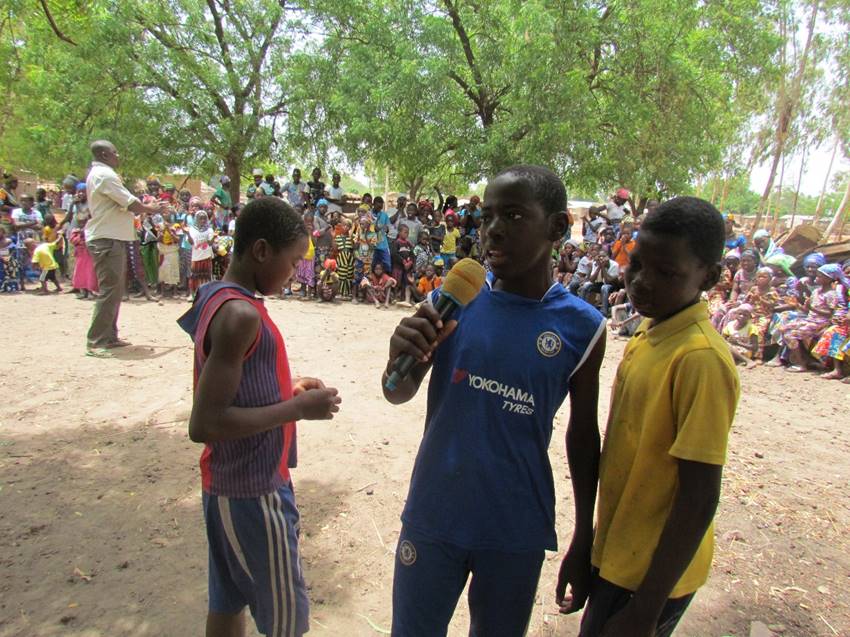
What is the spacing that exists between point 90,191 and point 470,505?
20.3 ft

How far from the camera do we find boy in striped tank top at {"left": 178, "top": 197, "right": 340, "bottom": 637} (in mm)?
1693

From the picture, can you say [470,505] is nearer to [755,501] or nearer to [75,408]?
[755,501]

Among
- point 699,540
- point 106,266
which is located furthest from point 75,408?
point 699,540

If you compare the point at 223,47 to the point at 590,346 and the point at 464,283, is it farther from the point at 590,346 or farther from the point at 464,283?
the point at 590,346

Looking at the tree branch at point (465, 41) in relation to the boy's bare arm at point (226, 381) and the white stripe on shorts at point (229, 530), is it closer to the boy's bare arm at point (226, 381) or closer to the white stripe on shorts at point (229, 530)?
the boy's bare arm at point (226, 381)

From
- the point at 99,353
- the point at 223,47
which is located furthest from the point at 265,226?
the point at 223,47

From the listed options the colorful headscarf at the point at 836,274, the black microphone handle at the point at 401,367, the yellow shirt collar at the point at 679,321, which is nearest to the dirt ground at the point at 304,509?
the black microphone handle at the point at 401,367

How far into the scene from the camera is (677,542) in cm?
140

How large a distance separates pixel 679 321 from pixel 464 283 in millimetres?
581

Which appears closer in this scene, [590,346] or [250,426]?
[590,346]

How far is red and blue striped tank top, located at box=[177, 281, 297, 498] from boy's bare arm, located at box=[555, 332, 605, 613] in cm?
93

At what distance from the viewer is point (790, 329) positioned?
8430mm

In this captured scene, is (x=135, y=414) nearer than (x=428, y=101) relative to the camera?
Yes

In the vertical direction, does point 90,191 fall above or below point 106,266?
above
